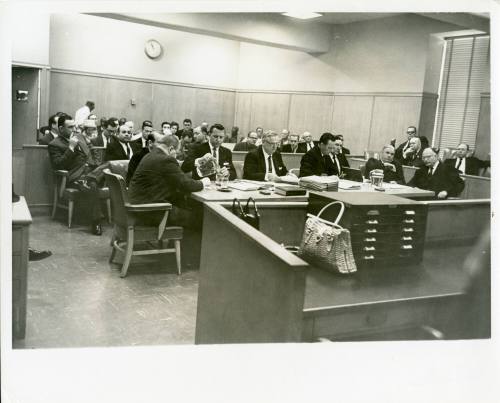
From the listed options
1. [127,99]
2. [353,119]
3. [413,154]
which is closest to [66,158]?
[413,154]

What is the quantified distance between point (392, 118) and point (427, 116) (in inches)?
29.6

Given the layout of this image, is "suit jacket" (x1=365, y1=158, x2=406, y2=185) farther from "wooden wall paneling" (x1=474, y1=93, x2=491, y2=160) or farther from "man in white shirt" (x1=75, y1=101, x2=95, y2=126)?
"man in white shirt" (x1=75, y1=101, x2=95, y2=126)

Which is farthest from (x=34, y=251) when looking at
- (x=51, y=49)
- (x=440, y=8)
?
(x=51, y=49)

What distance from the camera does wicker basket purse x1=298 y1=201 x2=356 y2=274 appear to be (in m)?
2.22

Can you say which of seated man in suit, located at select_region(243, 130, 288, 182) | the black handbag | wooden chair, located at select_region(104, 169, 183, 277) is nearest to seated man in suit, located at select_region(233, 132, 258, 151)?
seated man in suit, located at select_region(243, 130, 288, 182)

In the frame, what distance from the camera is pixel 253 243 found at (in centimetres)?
204

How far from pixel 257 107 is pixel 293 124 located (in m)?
1.07

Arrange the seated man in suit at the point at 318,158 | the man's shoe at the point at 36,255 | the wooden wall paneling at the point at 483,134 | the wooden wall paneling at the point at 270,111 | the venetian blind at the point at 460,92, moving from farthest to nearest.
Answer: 1. the wooden wall paneling at the point at 270,111
2. the venetian blind at the point at 460,92
3. the wooden wall paneling at the point at 483,134
4. the seated man in suit at the point at 318,158
5. the man's shoe at the point at 36,255

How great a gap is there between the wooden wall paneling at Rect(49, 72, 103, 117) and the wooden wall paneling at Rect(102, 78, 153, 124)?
0.09 meters

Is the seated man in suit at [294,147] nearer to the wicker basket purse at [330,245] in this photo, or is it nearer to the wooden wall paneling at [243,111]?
the wooden wall paneling at [243,111]

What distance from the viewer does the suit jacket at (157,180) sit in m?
4.30

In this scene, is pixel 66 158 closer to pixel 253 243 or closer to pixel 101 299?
pixel 101 299

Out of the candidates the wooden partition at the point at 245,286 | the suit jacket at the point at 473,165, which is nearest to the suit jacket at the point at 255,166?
the wooden partition at the point at 245,286

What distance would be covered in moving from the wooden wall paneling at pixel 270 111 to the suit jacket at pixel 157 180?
8343mm
